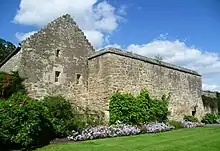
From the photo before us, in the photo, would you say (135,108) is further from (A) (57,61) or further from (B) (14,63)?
(B) (14,63)

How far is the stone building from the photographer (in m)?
16.8

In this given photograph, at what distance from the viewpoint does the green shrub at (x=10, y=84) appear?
15.2 metres

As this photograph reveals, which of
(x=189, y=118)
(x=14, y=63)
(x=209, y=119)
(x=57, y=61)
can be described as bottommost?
(x=209, y=119)

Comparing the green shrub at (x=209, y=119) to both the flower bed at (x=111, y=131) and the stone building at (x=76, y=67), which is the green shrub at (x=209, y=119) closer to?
the stone building at (x=76, y=67)

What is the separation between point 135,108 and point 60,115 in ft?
18.0

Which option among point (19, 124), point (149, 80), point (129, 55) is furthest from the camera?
point (149, 80)

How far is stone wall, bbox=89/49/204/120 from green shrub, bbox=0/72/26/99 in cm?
541

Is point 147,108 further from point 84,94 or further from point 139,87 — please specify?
point 84,94

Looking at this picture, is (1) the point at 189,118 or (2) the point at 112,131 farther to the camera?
(1) the point at 189,118

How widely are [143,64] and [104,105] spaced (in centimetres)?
516

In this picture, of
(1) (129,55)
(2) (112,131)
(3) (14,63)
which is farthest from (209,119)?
(3) (14,63)

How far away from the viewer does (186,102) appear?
2478cm

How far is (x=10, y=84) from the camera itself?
1539 cm

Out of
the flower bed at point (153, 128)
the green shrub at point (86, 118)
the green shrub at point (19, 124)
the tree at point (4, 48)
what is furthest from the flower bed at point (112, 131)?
the tree at point (4, 48)
